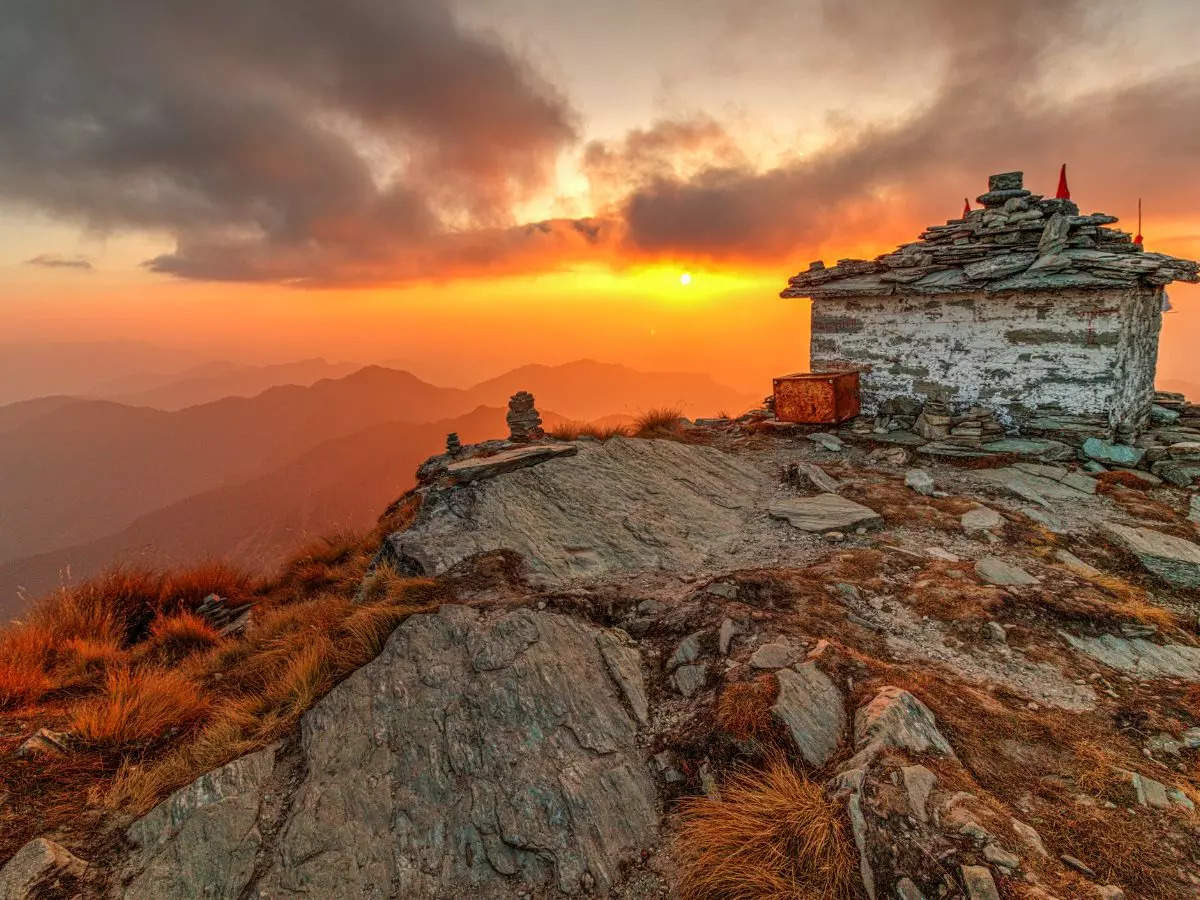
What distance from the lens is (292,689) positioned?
17.6 feet

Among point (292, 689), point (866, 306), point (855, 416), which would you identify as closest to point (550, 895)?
point (292, 689)

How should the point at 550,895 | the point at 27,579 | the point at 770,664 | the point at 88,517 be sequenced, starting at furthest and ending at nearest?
the point at 88,517 → the point at 27,579 → the point at 770,664 → the point at 550,895

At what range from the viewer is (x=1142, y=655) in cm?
541

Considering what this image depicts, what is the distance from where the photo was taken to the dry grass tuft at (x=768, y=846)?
312 centimetres

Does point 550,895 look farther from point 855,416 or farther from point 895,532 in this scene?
point 855,416

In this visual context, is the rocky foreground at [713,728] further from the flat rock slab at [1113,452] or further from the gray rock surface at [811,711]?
the flat rock slab at [1113,452]

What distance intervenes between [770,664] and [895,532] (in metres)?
4.56

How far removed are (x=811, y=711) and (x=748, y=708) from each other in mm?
475

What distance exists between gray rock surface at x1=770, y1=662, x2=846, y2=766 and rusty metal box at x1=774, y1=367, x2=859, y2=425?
Result: 9.84 metres

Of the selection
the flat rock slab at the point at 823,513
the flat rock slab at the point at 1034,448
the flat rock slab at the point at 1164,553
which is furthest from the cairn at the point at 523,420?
the flat rock slab at the point at 1164,553

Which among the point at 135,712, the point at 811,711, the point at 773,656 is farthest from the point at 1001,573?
the point at 135,712

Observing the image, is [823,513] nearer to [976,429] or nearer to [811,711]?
[811,711]

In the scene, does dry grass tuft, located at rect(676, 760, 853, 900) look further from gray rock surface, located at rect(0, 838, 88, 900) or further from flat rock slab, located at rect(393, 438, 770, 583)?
gray rock surface, located at rect(0, 838, 88, 900)

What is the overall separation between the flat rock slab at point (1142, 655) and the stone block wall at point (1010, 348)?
7.68 meters
